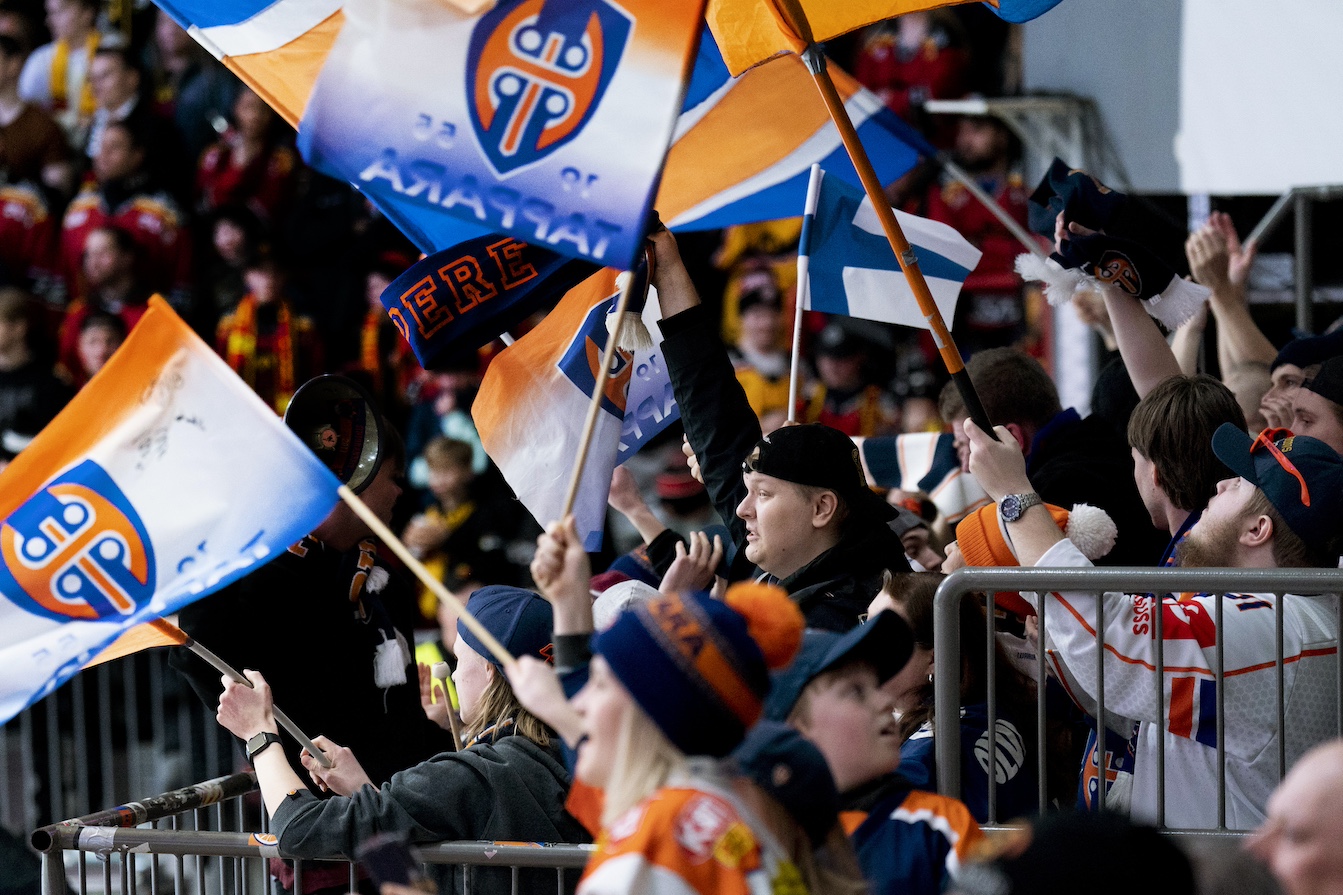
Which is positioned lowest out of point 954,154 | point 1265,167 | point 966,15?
point 1265,167

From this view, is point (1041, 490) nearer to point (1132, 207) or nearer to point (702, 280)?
point (1132, 207)

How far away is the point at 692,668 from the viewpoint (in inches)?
84.7

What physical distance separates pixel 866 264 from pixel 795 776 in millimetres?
2890

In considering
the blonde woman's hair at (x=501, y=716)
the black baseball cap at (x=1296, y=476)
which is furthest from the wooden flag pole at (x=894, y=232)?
the blonde woman's hair at (x=501, y=716)

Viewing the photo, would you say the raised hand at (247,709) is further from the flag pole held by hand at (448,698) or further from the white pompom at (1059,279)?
the white pompom at (1059,279)

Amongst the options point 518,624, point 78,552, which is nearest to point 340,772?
point 518,624

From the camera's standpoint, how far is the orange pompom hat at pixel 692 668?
84.7 inches

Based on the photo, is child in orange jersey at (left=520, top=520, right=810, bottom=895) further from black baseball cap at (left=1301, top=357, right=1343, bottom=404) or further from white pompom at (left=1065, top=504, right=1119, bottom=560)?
black baseball cap at (left=1301, top=357, right=1343, bottom=404)

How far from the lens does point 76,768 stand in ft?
26.7

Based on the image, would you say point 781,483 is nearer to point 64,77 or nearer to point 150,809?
point 150,809

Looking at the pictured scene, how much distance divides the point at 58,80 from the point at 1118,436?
980 centimetres

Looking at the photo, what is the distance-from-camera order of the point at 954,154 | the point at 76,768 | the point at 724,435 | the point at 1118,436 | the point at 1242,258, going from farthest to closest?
1. the point at 954,154
2. the point at 76,768
3. the point at 1242,258
4. the point at 1118,436
5. the point at 724,435

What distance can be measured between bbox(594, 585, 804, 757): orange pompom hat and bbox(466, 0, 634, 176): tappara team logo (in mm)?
1058

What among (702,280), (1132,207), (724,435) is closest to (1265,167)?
(1132,207)
